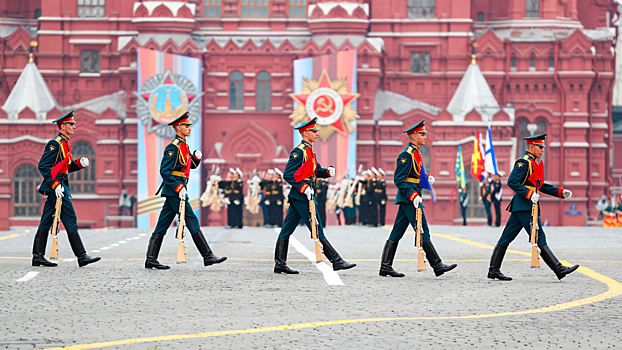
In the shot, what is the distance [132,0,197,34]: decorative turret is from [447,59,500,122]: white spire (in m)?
11.7

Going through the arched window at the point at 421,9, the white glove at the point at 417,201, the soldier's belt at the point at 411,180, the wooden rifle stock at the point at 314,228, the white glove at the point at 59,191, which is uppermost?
the arched window at the point at 421,9

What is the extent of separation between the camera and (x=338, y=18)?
137 ft

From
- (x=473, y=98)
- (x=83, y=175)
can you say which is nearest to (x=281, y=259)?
(x=473, y=98)

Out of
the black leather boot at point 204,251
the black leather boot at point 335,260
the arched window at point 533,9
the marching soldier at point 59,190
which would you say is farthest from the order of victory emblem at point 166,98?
the black leather boot at point 335,260

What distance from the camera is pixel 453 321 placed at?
840cm

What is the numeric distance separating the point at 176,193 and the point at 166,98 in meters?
29.0

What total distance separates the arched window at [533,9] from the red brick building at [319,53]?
3.5 inches

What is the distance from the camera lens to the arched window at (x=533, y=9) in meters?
44.7

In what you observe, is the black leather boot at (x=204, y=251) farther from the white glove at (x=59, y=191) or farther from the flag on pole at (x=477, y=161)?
the flag on pole at (x=477, y=161)

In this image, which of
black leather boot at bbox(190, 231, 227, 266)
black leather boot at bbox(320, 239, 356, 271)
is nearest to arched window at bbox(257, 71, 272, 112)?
black leather boot at bbox(190, 231, 227, 266)

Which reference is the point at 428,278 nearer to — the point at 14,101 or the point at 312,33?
the point at 312,33

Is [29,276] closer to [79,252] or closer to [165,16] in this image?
[79,252]

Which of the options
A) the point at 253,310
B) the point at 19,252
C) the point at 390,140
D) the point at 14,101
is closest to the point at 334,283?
the point at 253,310

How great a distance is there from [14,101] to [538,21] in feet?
76.0
